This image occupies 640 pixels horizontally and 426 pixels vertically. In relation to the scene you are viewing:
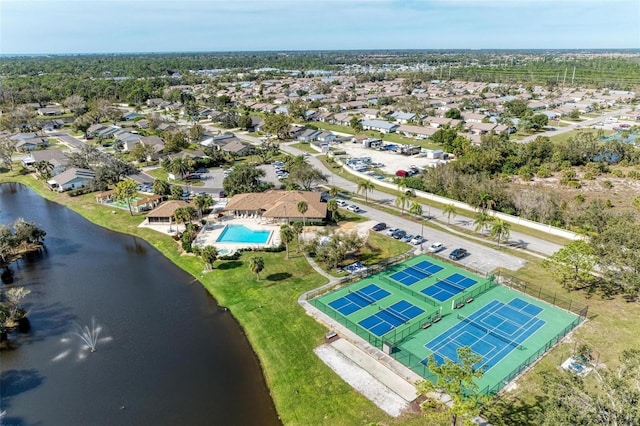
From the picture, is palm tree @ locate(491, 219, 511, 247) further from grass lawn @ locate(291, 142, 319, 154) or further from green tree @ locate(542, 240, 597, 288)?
grass lawn @ locate(291, 142, 319, 154)

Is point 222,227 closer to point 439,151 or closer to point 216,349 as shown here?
point 216,349

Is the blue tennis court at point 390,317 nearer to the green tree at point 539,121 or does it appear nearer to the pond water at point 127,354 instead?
the pond water at point 127,354

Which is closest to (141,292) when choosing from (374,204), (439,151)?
(374,204)

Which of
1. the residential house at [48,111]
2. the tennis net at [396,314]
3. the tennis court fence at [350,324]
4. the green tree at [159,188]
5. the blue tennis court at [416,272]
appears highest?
the residential house at [48,111]

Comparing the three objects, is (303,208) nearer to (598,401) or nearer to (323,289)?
(323,289)

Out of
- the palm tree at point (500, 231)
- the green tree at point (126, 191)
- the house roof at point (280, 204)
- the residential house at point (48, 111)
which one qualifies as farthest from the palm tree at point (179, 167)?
the residential house at point (48, 111)

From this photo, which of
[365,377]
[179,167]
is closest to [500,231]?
[365,377]
